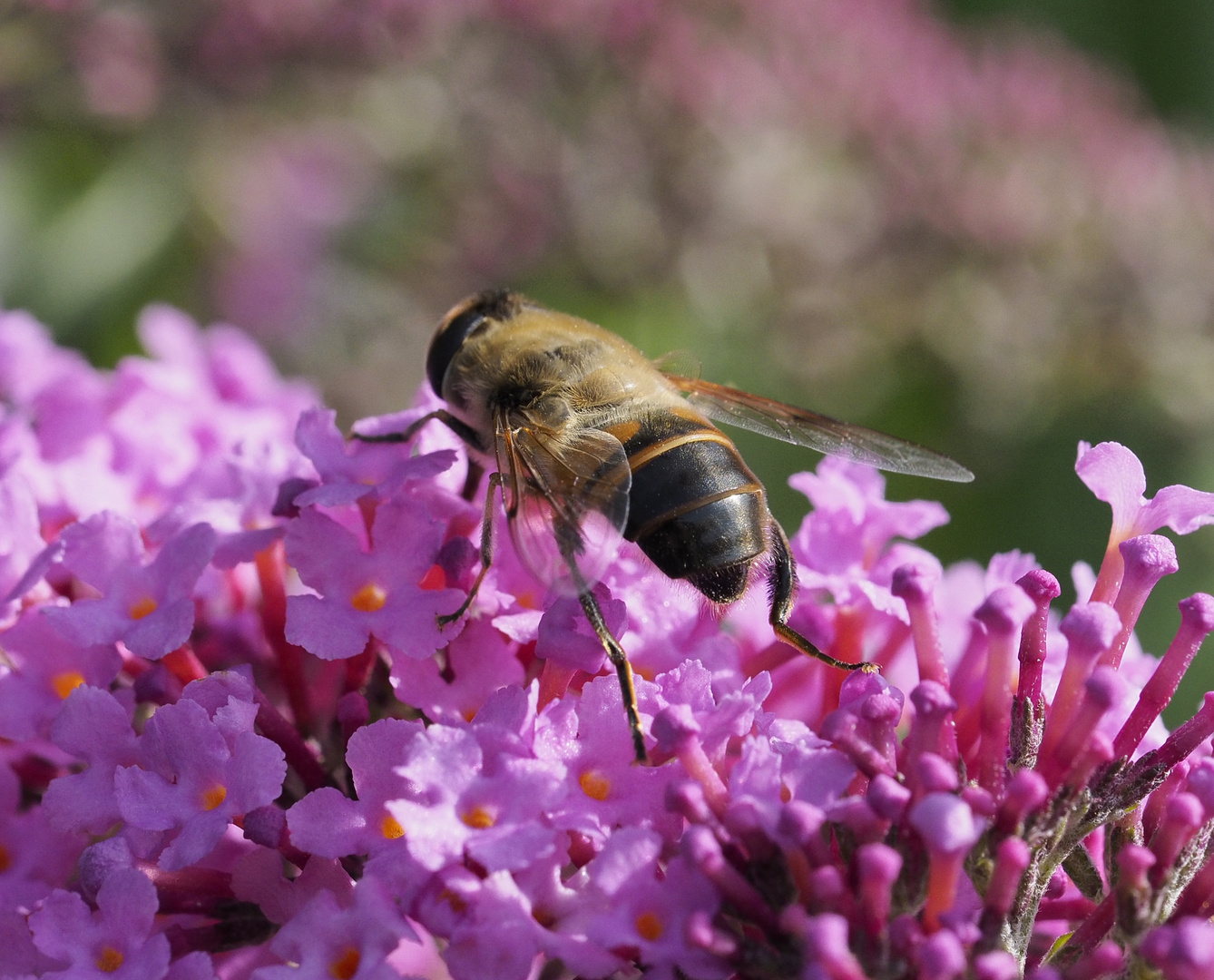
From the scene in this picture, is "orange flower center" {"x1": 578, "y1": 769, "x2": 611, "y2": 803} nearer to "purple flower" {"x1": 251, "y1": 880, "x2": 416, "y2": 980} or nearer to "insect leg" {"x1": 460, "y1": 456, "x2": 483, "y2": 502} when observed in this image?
"purple flower" {"x1": 251, "y1": 880, "x2": 416, "y2": 980}

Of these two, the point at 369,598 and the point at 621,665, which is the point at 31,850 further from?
the point at 621,665

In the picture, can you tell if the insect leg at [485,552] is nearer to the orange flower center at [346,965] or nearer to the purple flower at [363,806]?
the purple flower at [363,806]

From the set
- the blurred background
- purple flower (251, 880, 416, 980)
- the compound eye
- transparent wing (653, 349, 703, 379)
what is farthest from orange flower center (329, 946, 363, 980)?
the blurred background

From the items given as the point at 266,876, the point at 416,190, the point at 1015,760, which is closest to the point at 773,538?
the point at 1015,760

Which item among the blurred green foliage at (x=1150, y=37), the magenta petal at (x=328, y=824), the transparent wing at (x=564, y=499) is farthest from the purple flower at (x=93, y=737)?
the blurred green foliage at (x=1150, y=37)

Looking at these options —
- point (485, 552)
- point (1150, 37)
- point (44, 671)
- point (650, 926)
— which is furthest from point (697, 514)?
point (1150, 37)

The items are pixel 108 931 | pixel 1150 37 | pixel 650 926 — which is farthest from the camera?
pixel 1150 37
